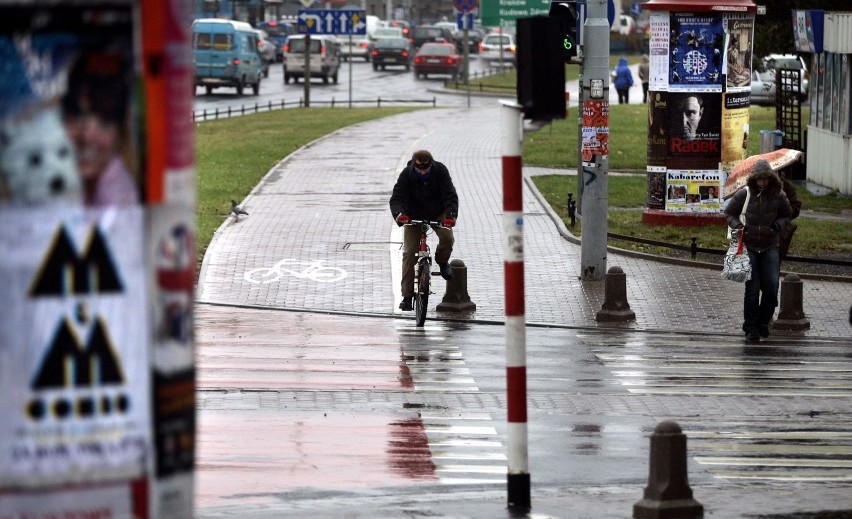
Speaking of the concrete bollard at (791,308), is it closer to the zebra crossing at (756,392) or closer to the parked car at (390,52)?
the zebra crossing at (756,392)

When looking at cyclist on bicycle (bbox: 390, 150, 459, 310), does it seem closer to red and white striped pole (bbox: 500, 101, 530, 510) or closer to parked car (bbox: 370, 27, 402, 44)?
red and white striped pole (bbox: 500, 101, 530, 510)

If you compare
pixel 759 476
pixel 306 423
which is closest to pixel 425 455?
pixel 306 423

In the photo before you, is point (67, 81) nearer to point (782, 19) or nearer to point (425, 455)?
point (425, 455)

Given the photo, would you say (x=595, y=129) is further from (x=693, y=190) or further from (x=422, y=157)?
(x=693, y=190)

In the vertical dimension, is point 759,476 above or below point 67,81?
below

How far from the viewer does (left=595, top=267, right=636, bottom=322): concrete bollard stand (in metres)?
15.6

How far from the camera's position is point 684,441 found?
8.12m

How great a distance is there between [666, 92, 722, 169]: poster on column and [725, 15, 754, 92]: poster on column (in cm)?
43

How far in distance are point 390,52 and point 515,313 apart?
64791mm

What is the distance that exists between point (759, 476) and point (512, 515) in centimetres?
206

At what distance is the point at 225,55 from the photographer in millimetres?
52906

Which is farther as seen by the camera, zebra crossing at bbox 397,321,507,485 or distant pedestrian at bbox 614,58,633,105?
distant pedestrian at bbox 614,58,633,105

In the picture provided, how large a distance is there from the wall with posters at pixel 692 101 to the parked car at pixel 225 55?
32354 millimetres

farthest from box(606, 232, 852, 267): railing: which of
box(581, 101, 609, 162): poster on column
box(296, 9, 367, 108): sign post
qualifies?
Answer: box(296, 9, 367, 108): sign post
